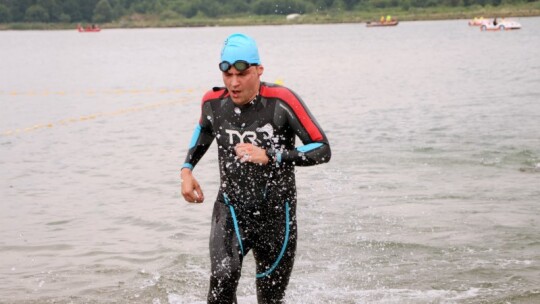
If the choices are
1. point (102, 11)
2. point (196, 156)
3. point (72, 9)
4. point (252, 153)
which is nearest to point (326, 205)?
point (196, 156)

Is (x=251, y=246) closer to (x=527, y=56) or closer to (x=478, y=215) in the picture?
(x=478, y=215)

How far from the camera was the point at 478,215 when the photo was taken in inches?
420

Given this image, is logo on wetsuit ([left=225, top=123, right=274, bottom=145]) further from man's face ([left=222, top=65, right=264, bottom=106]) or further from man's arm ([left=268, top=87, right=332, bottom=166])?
man's face ([left=222, top=65, right=264, bottom=106])

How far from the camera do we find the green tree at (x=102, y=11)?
17112 cm

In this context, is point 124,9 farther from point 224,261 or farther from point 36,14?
Result: point 224,261

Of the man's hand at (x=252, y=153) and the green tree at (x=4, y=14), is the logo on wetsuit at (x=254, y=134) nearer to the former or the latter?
the man's hand at (x=252, y=153)

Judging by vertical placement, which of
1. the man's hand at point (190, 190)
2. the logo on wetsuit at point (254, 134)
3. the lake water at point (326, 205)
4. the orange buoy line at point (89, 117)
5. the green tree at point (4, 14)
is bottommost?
the green tree at point (4, 14)

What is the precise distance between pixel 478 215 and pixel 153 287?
4301 mm

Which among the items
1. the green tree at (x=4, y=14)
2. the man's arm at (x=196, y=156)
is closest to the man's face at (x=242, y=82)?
the man's arm at (x=196, y=156)

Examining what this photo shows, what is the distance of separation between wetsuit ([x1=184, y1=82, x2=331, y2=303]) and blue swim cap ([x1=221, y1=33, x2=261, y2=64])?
26 cm

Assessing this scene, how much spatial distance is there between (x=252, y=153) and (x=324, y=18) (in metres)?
146

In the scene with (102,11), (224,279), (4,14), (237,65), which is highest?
(237,65)

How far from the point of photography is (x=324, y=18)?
149000mm

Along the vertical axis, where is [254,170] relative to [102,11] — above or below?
above
